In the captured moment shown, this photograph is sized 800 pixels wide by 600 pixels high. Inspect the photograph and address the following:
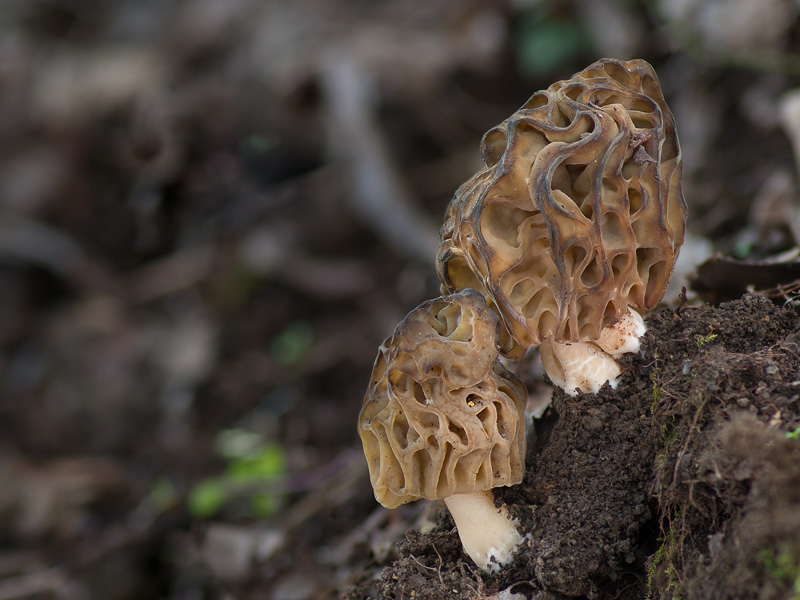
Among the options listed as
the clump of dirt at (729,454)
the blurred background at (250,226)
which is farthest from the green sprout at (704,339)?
the blurred background at (250,226)

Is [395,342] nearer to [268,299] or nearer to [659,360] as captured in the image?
[659,360]

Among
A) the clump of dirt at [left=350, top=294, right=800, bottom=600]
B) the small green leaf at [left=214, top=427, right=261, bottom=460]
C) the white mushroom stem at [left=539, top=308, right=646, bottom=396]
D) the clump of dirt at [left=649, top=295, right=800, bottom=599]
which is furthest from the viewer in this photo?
the small green leaf at [left=214, top=427, right=261, bottom=460]

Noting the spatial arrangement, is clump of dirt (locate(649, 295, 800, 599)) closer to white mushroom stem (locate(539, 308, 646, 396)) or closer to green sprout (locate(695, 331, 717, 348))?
green sprout (locate(695, 331, 717, 348))

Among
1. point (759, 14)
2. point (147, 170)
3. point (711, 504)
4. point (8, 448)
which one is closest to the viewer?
point (711, 504)

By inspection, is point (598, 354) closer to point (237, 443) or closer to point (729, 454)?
point (729, 454)

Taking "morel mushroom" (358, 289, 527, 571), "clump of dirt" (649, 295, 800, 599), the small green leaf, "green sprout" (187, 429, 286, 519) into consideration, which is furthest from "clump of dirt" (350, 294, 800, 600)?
the small green leaf

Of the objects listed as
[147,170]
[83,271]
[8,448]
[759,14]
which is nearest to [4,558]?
[8,448]

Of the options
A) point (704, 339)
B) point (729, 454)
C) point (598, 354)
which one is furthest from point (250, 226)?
point (729, 454)

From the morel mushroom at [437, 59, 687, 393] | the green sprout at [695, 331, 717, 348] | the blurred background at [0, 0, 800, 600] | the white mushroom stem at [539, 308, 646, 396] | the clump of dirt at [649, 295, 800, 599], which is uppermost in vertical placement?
the blurred background at [0, 0, 800, 600]
